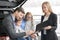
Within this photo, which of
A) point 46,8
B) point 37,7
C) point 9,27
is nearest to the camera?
point 9,27

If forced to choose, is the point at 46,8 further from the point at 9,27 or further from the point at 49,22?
the point at 9,27

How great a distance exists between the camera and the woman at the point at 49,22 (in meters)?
1.64

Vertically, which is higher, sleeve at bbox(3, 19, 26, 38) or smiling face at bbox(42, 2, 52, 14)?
smiling face at bbox(42, 2, 52, 14)

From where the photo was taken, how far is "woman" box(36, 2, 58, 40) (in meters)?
1.64

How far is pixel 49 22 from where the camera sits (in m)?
1.66

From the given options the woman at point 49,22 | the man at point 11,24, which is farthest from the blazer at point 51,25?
the man at point 11,24

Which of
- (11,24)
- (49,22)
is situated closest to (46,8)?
(49,22)

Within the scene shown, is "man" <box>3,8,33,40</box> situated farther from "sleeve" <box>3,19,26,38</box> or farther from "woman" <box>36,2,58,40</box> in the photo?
"woman" <box>36,2,58,40</box>

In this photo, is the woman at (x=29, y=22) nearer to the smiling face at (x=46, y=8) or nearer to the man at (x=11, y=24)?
the smiling face at (x=46, y=8)

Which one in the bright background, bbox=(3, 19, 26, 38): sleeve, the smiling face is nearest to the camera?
bbox=(3, 19, 26, 38): sleeve

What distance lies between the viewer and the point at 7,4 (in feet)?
4.77

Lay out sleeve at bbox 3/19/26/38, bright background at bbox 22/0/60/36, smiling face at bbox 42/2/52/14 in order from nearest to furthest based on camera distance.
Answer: sleeve at bbox 3/19/26/38, smiling face at bbox 42/2/52/14, bright background at bbox 22/0/60/36

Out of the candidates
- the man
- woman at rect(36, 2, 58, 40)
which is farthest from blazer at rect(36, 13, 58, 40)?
the man

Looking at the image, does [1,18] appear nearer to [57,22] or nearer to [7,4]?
[7,4]
